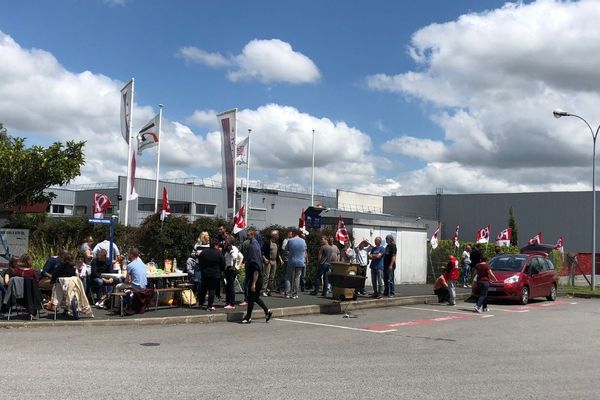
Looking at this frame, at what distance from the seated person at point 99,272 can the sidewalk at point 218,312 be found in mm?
666

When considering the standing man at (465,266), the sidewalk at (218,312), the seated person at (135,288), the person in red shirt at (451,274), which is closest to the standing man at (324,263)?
the sidewalk at (218,312)

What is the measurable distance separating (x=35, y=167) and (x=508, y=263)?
16.9m

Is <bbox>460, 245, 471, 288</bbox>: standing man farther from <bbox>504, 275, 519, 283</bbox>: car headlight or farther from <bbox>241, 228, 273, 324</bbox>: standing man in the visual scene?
<bbox>241, 228, 273, 324</bbox>: standing man

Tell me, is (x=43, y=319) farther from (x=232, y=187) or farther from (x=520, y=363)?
(x=232, y=187)

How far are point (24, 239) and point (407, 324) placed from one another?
1148 cm

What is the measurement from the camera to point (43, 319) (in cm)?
1223

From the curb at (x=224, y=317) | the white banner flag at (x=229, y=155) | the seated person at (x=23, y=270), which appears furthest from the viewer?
the white banner flag at (x=229, y=155)

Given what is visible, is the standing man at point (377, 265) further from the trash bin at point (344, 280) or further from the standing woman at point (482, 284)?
the standing woman at point (482, 284)

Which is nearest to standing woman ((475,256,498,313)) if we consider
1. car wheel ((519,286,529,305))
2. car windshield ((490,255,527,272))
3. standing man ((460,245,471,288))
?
Answer: car wheel ((519,286,529,305))

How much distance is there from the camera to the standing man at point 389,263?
17094 millimetres

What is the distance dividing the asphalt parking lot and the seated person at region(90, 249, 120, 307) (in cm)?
258

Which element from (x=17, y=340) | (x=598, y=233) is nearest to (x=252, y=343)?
(x=17, y=340)

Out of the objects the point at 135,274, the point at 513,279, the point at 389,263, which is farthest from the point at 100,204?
the point at 513,279

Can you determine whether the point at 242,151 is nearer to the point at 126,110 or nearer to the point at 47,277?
the point at 126,110
